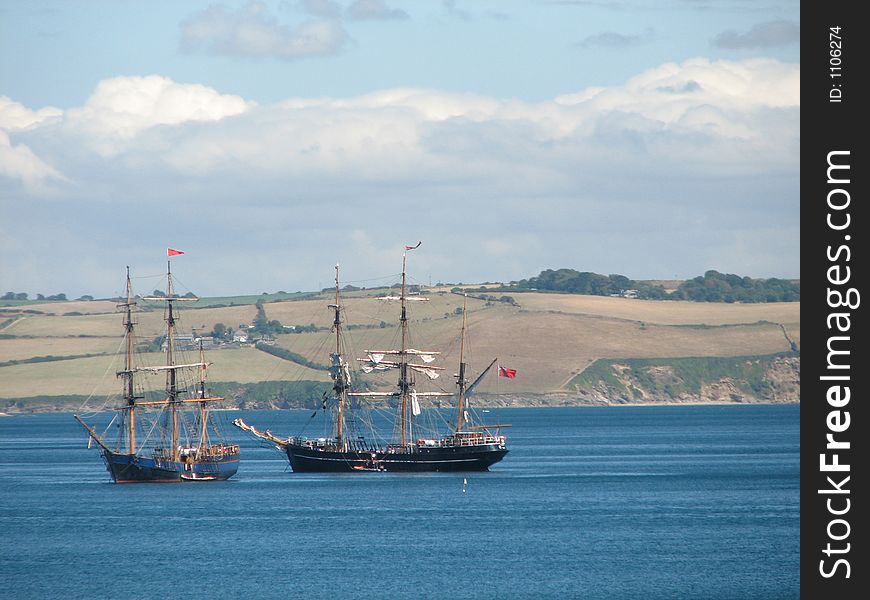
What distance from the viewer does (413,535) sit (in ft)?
276

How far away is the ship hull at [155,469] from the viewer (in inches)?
4579

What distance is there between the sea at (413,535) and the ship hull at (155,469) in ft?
A: 4.20

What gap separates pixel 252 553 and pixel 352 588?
13200 mm

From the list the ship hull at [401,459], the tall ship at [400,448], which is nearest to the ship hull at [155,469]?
the tall ship at [400,448]

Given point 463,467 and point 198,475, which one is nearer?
point 198,475

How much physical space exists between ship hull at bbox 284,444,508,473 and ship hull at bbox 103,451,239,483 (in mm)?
9982

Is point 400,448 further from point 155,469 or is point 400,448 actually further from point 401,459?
point 155,469

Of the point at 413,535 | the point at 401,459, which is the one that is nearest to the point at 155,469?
the point at 401,459

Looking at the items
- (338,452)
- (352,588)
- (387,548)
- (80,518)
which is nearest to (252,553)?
(387,548)

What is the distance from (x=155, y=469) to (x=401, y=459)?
20.8m

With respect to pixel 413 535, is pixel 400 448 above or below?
above
